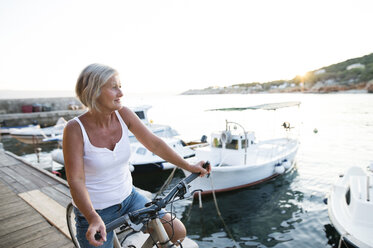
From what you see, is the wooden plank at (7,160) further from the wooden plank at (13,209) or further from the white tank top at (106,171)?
the white tank top at (106,171)

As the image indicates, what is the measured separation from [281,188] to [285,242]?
4.17m

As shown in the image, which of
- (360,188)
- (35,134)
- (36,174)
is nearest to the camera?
(36,174)

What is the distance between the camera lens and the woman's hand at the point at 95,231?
127cm

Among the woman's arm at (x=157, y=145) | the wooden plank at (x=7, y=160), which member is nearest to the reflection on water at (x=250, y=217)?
the woman's arm at (x=157, y=145)

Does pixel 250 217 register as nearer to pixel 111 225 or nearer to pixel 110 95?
pixel 111 225

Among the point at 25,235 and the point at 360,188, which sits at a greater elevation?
the point at 25,235

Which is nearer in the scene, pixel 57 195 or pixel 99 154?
pixel 99 154

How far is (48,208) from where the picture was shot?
4.04 m

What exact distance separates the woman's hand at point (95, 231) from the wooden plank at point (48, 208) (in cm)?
245

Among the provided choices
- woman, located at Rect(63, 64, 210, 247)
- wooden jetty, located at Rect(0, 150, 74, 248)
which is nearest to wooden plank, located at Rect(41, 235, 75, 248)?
wooden jetty, located at Rect(0, 150, 74, 248)

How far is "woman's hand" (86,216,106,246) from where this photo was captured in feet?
4.16

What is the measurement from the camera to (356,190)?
6094mm

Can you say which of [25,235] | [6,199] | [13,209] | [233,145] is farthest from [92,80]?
[233,145]

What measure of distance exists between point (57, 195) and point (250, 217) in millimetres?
6438
